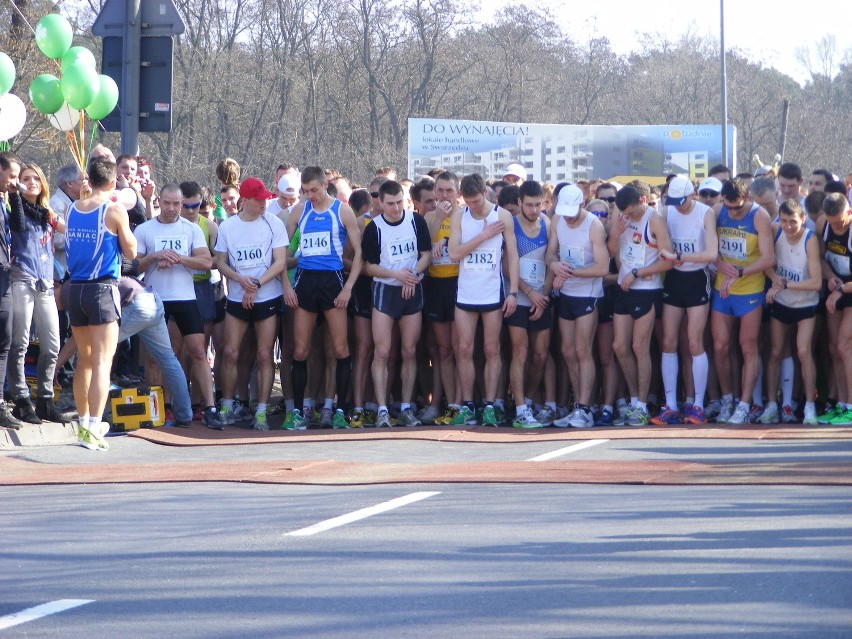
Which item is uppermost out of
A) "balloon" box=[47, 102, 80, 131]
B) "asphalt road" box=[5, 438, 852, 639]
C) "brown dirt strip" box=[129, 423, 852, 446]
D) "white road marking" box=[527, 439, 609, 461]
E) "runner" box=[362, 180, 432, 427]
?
"balloon" box=[47, 102, 80, 131]

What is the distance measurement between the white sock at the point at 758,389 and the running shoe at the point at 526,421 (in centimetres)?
205

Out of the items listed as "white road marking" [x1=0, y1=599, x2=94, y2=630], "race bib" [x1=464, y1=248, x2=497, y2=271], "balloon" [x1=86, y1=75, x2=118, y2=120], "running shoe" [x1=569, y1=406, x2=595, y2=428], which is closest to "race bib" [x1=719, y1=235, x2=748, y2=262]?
"running shoe" [x1=569, y1=406, x2=595, y2=428]

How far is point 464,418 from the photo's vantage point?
12.2 m

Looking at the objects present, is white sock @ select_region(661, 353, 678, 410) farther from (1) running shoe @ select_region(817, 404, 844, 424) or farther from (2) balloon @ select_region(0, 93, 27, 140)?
(2) balloon @ select_region(0, 93, 27, 140)

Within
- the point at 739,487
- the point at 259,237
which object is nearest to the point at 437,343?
the point at 259,237

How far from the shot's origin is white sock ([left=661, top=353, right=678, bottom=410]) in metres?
12.2

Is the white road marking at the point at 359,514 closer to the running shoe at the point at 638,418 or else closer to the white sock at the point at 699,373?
the running shoe at the point at 638,418

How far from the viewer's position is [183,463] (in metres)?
9.95

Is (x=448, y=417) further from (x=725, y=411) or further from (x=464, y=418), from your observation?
(x=725, y=411)

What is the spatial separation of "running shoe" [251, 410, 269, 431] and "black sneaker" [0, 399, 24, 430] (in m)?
2.38

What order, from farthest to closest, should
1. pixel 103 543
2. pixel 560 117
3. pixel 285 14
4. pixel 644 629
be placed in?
pixel 560 117, pixel 285 14, pixel 103 543, pixel 644 629

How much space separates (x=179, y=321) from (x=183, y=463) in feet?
7.61

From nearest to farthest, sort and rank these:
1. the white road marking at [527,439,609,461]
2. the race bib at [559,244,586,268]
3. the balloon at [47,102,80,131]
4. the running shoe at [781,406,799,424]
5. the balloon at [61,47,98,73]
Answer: the white road marking at [527,439,609,461], the running shoe at [781,406,799,424], the race bib at [559,244,586,268], the balloon at [61,47,98,73], the balloon at [47,102,80,131]

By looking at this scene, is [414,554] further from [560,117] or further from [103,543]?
[560,117]
